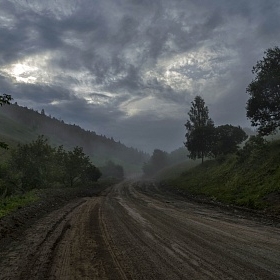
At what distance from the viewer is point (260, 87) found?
102 feet

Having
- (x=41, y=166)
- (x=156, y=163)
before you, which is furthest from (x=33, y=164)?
(x=156, y=163)

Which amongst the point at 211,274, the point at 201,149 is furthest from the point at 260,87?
the point at 211,274

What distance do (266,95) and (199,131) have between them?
71.0ft

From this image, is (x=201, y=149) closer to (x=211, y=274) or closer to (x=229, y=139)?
(x=229, y=139)

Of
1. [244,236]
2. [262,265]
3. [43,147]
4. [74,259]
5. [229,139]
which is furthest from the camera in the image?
[229,139]

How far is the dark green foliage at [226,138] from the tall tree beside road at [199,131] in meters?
1.30

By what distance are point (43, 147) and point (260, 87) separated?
96.3 ft

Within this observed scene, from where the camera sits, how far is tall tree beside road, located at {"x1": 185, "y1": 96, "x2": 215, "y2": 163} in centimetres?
5216

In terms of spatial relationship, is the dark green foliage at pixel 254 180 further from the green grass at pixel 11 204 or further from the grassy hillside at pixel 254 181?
the green grass at pixel 11 204

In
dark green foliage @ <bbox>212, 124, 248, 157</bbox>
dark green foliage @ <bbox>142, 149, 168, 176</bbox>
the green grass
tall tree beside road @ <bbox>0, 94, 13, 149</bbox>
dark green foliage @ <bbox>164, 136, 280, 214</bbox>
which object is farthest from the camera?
dark green foliage @ <bbox>142, 149, 168, 176</bbox>

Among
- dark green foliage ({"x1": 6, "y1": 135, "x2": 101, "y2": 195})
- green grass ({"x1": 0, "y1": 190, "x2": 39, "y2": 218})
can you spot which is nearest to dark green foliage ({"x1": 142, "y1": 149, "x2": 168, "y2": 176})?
dark green foliage ({"x1": 6, "y1": 135, "x2": 101, "y2": 195})

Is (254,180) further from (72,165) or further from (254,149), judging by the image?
(72,165)

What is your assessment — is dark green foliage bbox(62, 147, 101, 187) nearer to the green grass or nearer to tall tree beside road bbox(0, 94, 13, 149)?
the green grass

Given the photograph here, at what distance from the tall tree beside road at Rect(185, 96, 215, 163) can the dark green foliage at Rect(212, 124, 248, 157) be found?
1295 mm
